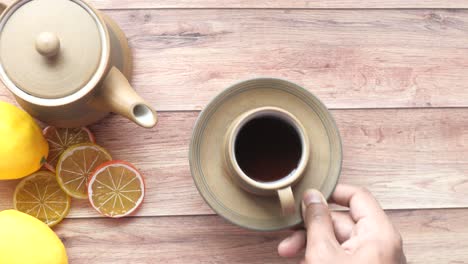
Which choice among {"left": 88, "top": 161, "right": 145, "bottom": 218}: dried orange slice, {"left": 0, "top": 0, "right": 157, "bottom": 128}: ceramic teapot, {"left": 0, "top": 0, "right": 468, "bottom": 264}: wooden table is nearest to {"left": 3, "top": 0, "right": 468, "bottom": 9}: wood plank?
{"left": 0, "top": 0, "right": 468, "bottom": 264}: wooden table

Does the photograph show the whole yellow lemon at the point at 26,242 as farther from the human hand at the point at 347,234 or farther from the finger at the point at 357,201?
the finger at the point at 357,201

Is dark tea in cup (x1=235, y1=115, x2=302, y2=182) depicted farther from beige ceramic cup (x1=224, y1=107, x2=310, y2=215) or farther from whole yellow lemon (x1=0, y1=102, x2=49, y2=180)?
whole yellow lemon (x1=0, y1=102, x2=49, y2=180)

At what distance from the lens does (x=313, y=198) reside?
781mm

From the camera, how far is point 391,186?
104cm

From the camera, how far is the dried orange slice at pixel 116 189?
0.99 meters

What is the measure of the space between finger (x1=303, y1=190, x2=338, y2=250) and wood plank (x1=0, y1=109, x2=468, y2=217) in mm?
265

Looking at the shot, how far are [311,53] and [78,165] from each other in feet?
1.73

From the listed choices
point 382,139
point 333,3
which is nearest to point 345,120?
point 382,139

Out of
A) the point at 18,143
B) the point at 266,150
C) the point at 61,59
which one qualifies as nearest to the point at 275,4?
the point at 266,150

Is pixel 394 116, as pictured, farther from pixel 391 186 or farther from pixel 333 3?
pixel 333 3

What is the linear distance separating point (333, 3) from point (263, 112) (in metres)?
0.40

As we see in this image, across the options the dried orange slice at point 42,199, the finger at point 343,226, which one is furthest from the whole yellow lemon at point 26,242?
the finger at point 343,226

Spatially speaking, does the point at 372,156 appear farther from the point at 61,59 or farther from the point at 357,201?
the point at 61,59

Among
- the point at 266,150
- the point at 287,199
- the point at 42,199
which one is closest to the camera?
the point at 287,199
